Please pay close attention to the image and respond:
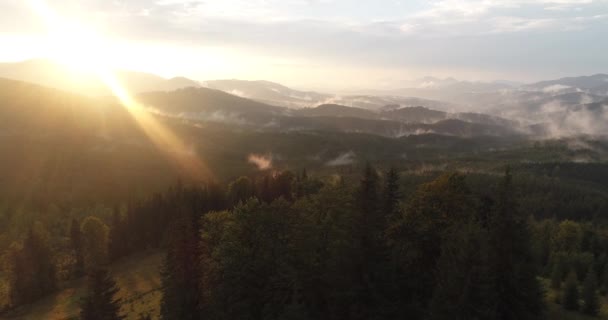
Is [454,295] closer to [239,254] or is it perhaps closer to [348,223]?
[348,223]

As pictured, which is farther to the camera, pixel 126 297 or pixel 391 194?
pixel 126 297

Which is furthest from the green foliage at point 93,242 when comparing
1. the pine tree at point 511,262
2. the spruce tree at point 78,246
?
the pine tree at point 511,262

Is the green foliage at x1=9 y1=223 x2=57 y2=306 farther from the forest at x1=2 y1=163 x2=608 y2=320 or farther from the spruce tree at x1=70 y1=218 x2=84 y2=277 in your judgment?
the forest at x1=2 y1=163 x2=608 y2=320

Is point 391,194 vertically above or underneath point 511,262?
above

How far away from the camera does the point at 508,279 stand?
29656 mm

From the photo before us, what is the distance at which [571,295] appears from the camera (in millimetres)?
44281

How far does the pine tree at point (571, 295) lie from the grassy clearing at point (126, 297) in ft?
163

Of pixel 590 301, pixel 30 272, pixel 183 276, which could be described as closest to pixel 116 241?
pixel 30 272

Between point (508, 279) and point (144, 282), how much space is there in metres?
67.5

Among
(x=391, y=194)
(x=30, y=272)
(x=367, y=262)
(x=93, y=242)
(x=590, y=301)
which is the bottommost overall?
(x=93, y=242)

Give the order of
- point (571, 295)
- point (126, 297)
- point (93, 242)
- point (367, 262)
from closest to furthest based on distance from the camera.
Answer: point (367, 262) < point (571, 295) < point (126, 297) < point (93, 242)

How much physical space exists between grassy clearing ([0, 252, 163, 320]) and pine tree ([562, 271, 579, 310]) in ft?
163

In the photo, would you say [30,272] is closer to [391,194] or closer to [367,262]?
[391,194]

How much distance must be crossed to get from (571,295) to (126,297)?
211 ft
